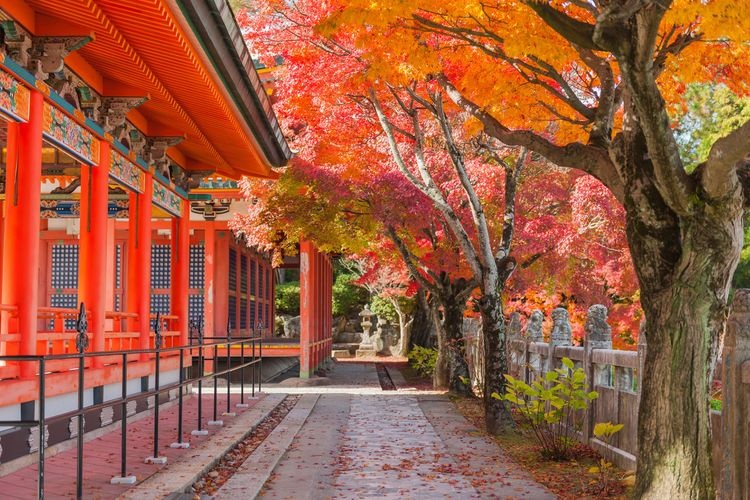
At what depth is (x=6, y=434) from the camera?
7.43m

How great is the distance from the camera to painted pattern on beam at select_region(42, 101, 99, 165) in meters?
9.06

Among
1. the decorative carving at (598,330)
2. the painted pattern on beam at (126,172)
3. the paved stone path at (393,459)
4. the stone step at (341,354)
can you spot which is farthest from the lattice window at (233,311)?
the stone step at (341,354)

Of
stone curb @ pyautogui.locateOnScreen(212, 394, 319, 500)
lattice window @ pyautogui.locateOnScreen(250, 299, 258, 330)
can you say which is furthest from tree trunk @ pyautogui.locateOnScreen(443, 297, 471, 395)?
lattice window @ pyautogui.locateOnScreen(250, 299, 258, 330)

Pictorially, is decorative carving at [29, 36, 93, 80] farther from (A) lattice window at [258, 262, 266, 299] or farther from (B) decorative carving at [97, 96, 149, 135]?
(A) lattice window at [258, 262, 266, 299]

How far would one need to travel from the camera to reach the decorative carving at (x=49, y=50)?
8.41 metres

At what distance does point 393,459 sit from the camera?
9.93m

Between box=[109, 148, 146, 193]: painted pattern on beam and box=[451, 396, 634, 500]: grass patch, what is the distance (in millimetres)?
5935

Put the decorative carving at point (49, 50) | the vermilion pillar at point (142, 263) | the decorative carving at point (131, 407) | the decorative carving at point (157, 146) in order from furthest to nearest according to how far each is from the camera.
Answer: the decorative carving at point (157, 146) → the vermilion pillar at point (142, 263) → the decorative carving at point (131, 407) → the decorative carving at point (49, 50)

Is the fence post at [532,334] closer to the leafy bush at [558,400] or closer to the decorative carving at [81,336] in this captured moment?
the leafy bush at [558,400]

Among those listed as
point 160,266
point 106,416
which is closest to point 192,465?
point 106,416

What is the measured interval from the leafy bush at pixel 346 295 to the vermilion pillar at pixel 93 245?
3414cm

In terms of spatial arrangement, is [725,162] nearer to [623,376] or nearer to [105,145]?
[623,376]

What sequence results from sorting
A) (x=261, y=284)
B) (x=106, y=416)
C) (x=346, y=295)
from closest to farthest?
(x=106, y=416) < (x=261, y=284) < (x=346, y=295)

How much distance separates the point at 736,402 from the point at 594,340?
397 cm
